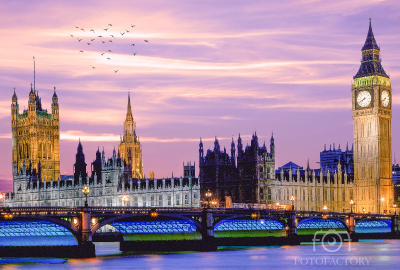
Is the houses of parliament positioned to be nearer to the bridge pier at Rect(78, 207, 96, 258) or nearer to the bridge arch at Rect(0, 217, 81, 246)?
the bridge arch at Rect(0, 217, 81, 246)

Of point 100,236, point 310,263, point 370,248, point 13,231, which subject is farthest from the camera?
point 100,236

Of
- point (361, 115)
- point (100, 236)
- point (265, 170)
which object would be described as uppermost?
point (361, 115)

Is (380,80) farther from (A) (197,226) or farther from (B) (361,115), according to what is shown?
(A) (197,226)

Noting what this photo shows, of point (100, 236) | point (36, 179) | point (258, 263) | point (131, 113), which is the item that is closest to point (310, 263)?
point (258, 263)

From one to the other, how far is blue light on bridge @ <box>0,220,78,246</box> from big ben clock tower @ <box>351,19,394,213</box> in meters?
66.3

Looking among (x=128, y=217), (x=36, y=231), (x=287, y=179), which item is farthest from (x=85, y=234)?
(x=287, y=179)

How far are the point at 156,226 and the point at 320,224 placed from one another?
108 feet

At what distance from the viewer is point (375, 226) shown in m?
137

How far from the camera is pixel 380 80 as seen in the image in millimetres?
145250

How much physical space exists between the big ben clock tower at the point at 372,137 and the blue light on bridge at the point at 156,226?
56.4 metres

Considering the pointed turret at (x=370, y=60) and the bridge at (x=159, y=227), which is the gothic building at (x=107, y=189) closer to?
the bridge at (x=159, y=227)

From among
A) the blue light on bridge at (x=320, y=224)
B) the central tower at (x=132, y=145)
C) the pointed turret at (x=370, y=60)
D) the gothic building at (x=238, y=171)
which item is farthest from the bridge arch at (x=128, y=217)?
the central tower at (x=132, y=145)

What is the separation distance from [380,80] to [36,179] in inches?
3379

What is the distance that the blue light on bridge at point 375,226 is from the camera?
13157 cm
